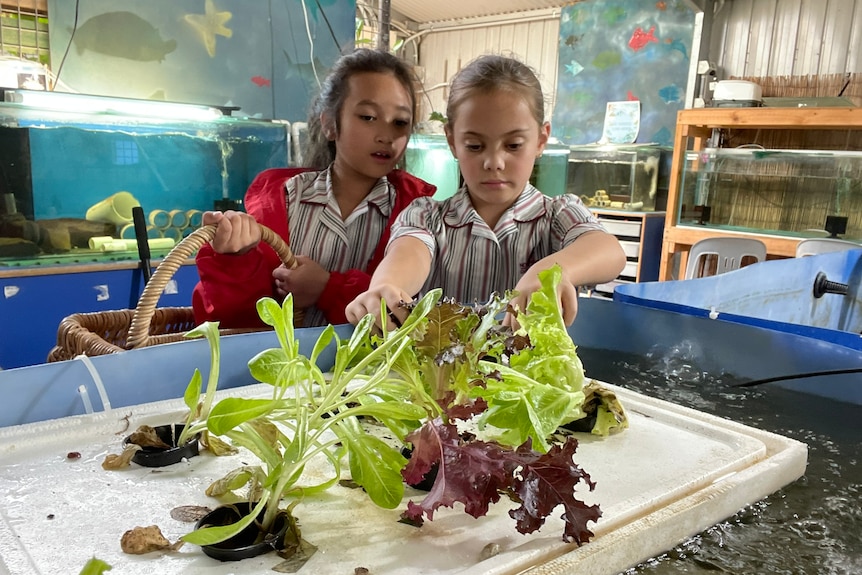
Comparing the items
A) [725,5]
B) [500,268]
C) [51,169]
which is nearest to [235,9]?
[51,169]

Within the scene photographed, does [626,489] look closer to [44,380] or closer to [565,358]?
[565,358]

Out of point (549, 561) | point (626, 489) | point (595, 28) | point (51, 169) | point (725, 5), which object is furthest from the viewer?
point (595, 28)

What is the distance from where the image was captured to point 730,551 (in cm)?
60

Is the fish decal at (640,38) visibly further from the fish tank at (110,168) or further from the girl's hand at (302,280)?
the girl's hand at (302,280)

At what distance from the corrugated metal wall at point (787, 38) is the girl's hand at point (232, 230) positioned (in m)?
5.88

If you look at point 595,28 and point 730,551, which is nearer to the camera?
point 730,551

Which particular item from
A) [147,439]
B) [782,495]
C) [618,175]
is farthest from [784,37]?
[147,439]

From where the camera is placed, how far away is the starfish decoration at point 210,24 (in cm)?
374

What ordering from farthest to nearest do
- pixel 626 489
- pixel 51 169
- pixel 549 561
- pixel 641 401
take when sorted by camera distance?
pixel 51 169, pixel 641 401, pixel 626 489, pixel 549 561

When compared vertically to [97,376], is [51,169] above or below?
above

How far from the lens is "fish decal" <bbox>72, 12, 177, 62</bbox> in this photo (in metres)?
3.40

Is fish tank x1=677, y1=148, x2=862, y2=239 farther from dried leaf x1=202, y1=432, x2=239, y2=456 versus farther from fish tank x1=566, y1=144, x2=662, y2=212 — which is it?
dried leaf x1=202, y1=432, x2=239, y2=456

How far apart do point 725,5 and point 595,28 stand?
1296 millimetres

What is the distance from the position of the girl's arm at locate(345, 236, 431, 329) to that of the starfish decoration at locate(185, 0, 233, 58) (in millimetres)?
3119
